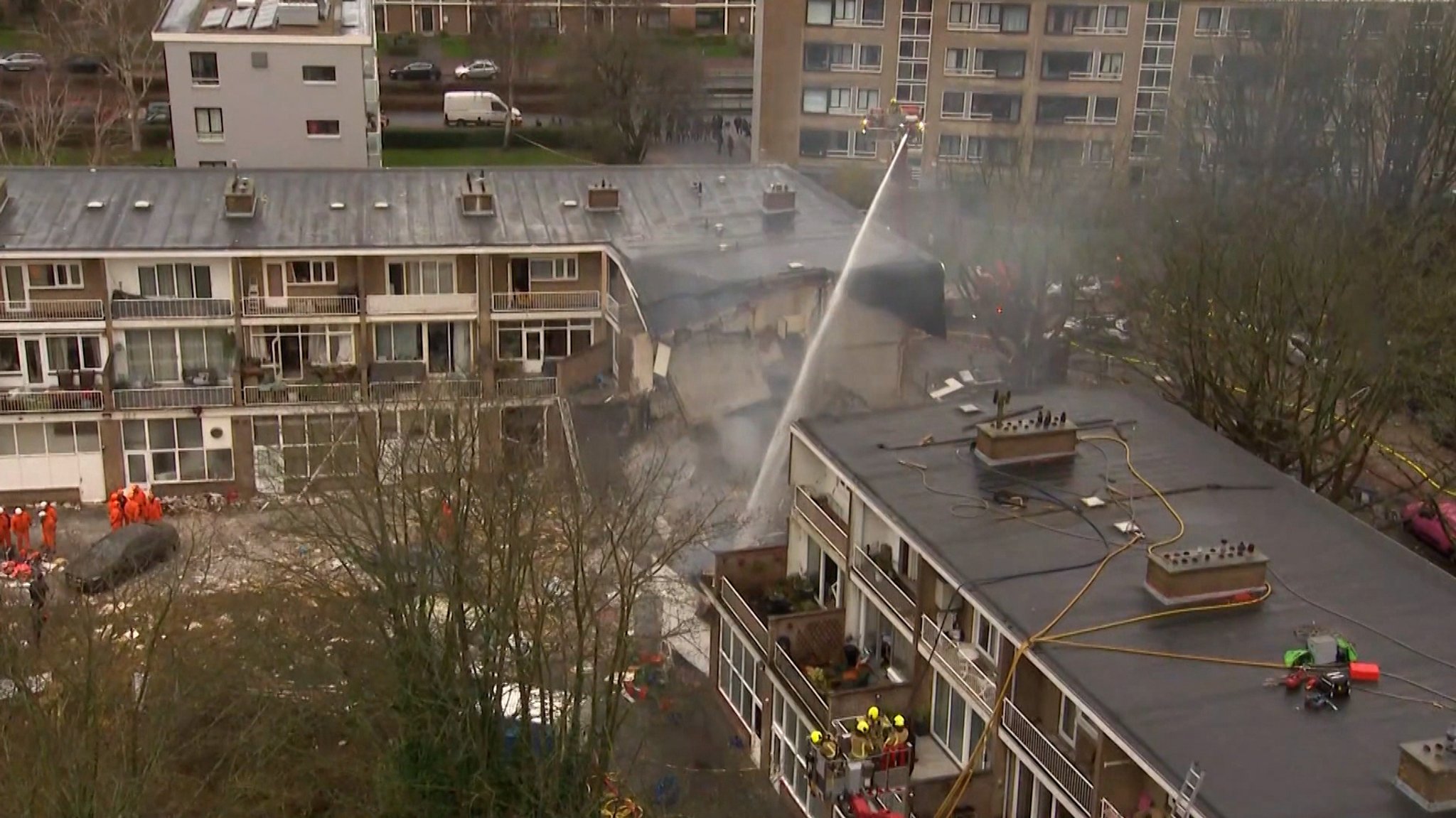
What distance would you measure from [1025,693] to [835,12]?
Result: 117 feet

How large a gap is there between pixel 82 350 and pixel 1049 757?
23.3m

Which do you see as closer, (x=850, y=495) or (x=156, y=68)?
(x=850, y=495)

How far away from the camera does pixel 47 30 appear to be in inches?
2378

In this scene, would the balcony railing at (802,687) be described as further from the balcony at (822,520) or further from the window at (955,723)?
the balcony at (822,520)

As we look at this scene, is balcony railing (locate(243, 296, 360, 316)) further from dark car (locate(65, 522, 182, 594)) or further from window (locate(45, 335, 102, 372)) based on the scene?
dark car (locate(65, 522, 182, 594))

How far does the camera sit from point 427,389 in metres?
26.0

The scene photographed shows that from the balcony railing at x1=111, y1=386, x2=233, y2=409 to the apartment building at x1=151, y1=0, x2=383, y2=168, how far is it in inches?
486

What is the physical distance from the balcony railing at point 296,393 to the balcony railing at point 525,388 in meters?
2.96

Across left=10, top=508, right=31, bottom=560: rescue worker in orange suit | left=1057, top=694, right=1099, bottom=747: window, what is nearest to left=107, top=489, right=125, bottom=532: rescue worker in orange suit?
left=10, top=508, right=31, bottom=560: rescue worker in orange suit

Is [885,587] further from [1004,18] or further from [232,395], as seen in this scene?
[1004,18]

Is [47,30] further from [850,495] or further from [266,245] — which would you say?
[850,495]

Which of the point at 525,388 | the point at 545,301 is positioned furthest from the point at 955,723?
the point at 545,301

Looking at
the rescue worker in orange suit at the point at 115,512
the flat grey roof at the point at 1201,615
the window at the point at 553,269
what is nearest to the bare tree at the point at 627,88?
the window at the point at 553,269

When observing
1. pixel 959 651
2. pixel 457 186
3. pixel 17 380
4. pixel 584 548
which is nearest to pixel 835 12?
pixel 457 186
